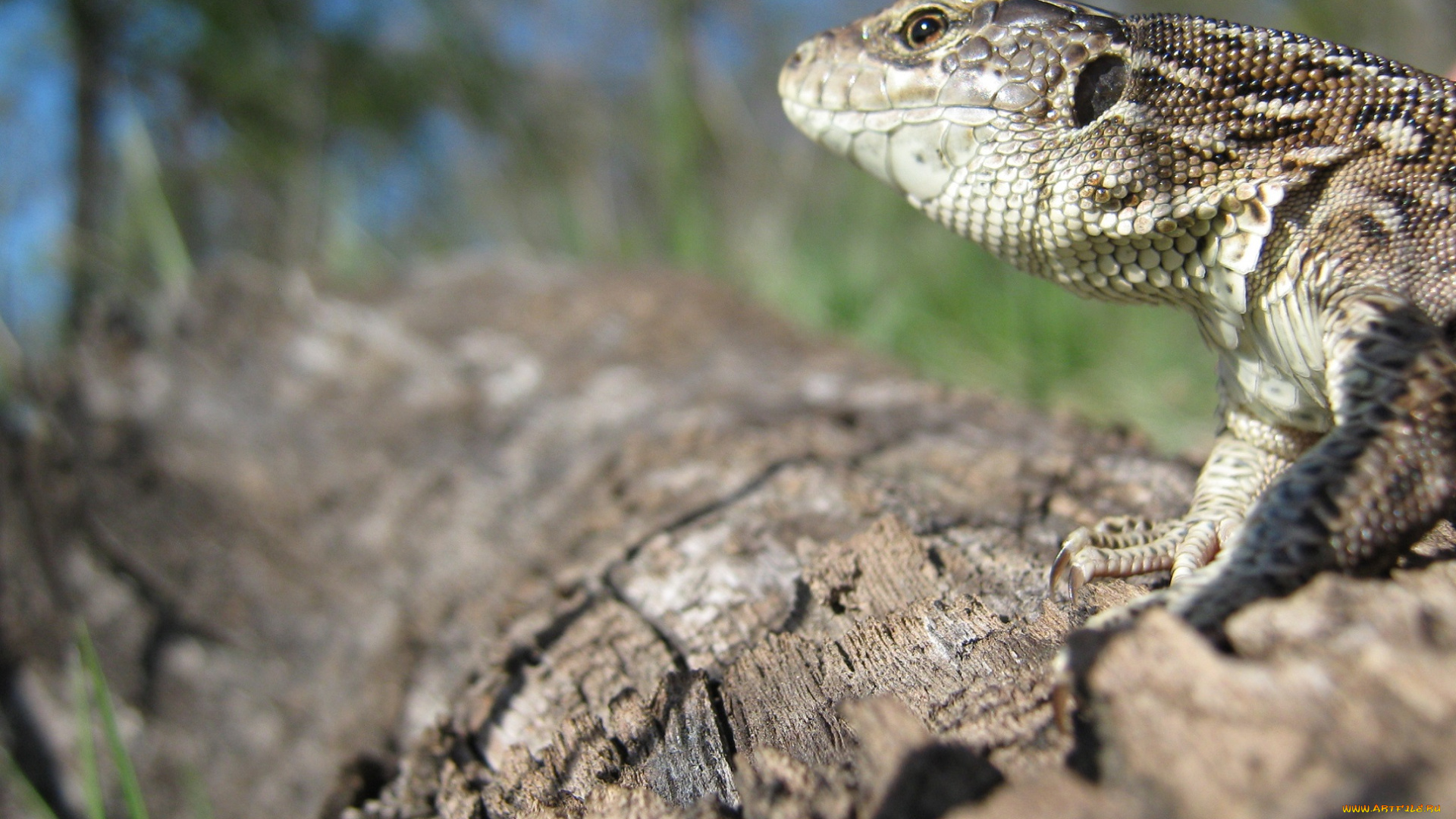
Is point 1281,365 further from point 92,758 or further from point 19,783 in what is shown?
point 19,783

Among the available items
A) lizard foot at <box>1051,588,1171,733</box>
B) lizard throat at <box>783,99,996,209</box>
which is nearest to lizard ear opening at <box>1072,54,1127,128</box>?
lizard throat at <box>783,99,996,209</box>

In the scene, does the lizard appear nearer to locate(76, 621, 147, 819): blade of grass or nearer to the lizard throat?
the lizard throat

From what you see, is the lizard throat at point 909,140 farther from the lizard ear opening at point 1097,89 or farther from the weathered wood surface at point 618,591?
the weathered wood surface at point 618,591

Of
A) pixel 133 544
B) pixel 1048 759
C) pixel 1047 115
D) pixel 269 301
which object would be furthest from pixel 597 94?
pixel 1048 759

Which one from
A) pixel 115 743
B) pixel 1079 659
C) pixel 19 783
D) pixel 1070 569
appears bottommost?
pixel 19 783

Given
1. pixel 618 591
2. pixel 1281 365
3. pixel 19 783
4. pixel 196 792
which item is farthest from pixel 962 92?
pixel 19 783

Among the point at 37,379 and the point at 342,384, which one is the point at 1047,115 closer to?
the point at 342,384

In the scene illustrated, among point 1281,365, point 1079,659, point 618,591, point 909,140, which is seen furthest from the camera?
point 618,591

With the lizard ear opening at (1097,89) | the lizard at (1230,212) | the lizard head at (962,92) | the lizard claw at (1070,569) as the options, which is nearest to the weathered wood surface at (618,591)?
the lizard claw at (1070,569)
